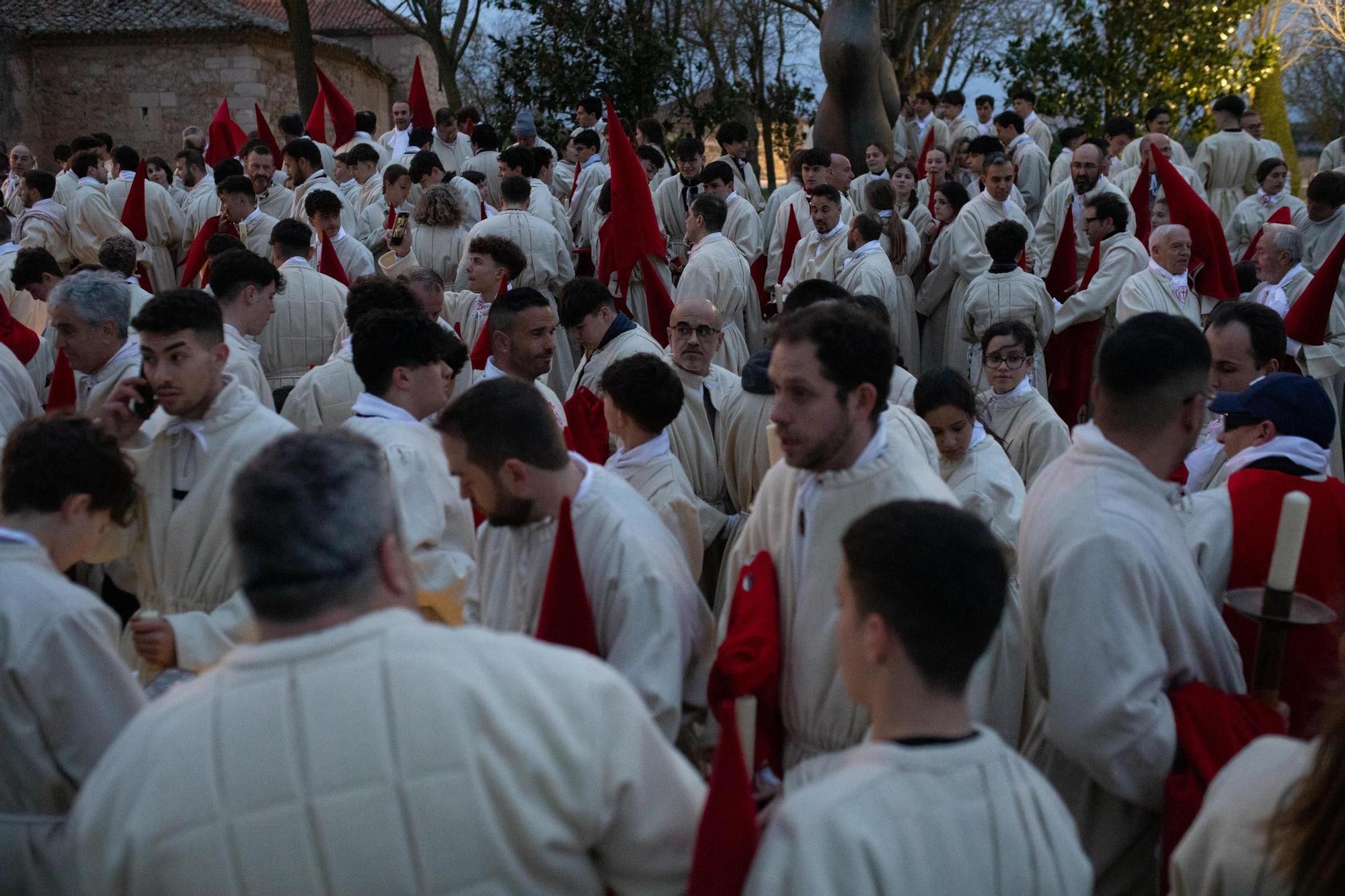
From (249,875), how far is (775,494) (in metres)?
1.78

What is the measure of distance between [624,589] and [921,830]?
1269 mm

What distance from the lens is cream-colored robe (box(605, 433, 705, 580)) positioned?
4.19 meters

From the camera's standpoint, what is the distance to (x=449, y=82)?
20.9 metres

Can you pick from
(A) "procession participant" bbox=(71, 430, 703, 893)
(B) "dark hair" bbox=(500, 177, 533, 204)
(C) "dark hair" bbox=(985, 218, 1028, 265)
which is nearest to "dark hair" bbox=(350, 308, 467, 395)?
(A) "procession participant" bbox=(71, 430, 703, 893)

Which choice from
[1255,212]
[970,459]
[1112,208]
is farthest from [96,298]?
[1255,212]

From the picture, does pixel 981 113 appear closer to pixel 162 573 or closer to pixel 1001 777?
pixel 162 573

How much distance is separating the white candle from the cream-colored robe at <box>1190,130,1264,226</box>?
12105mm

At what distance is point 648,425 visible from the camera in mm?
4395

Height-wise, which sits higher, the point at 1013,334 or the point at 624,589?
the point at 1013,334

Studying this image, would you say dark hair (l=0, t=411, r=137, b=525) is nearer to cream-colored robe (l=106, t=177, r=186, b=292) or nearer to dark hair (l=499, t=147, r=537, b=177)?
dark hair (l=499, t=147, r=537, b=177)

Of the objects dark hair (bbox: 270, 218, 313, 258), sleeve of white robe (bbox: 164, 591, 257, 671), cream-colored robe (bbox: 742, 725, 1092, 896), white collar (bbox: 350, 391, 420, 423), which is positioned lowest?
sleeve of white robe (bbox: 164, 591, 257, 671)

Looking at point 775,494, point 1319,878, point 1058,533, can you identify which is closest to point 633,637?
point 775,494

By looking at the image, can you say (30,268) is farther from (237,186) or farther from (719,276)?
(719,276)

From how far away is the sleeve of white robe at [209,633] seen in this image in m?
3.35
